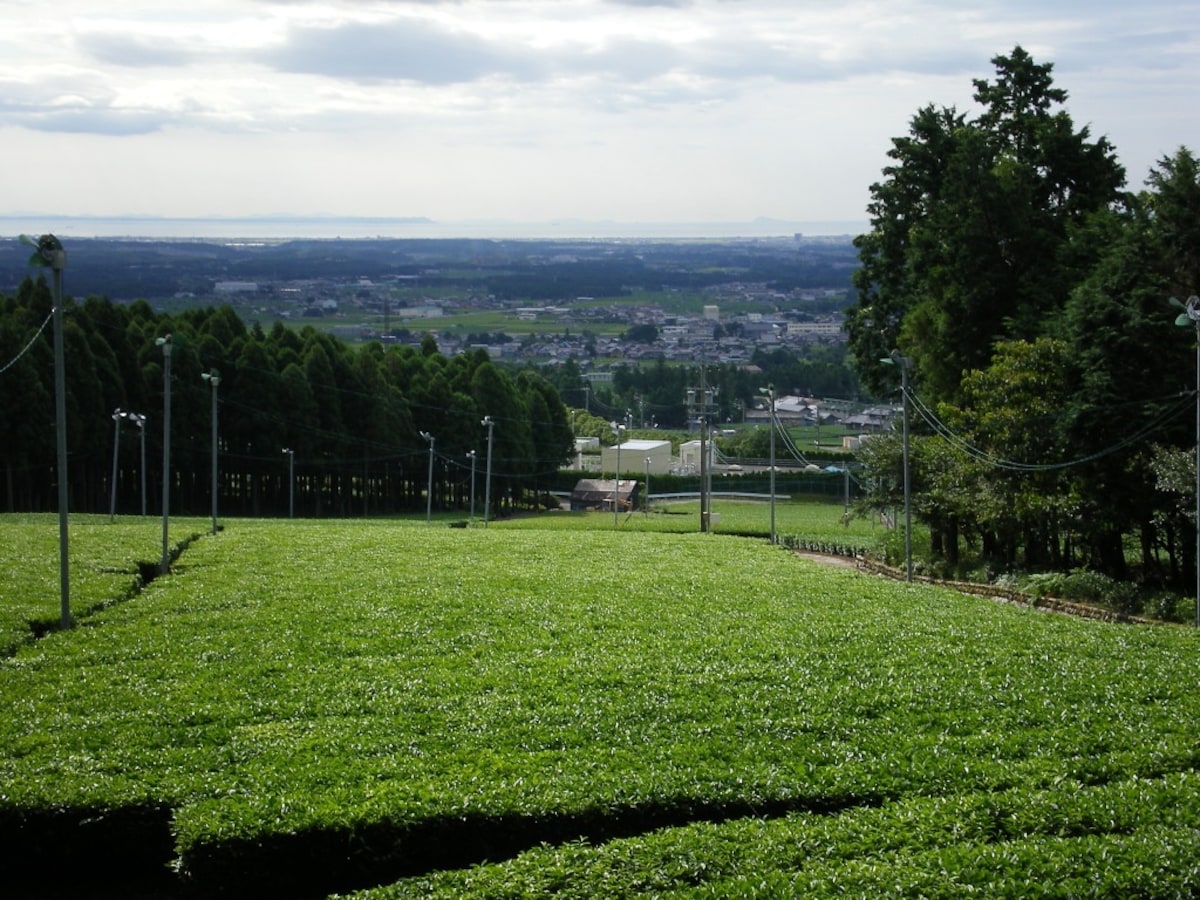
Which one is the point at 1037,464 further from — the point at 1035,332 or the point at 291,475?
the point at 291,475

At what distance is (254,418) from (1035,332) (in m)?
38.8

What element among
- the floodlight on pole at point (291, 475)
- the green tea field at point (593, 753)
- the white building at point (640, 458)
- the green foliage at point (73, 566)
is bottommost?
the white building at point (640, 458)

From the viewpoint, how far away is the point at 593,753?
12.4 m

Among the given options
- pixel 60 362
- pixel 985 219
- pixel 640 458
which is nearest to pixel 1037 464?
pixel 985 219

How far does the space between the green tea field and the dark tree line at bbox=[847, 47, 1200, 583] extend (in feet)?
39.9

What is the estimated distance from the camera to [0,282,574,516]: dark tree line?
5350cm

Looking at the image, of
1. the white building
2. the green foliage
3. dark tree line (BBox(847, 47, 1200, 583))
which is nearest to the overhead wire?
dark tree line (BBox(847, 47, 1200, 583))

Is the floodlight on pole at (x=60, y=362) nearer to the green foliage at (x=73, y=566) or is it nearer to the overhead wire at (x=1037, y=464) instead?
the green foliage at (x=73, y=566)

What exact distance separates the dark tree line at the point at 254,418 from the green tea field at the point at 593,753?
36771mm

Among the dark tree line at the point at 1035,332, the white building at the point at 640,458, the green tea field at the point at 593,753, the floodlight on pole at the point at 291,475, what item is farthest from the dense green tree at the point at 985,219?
the white building at the point at 640,458

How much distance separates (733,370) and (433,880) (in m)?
136

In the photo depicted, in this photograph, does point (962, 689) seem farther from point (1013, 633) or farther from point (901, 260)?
point (901, 260)

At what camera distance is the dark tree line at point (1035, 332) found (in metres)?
30.1

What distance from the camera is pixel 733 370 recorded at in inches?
5679
